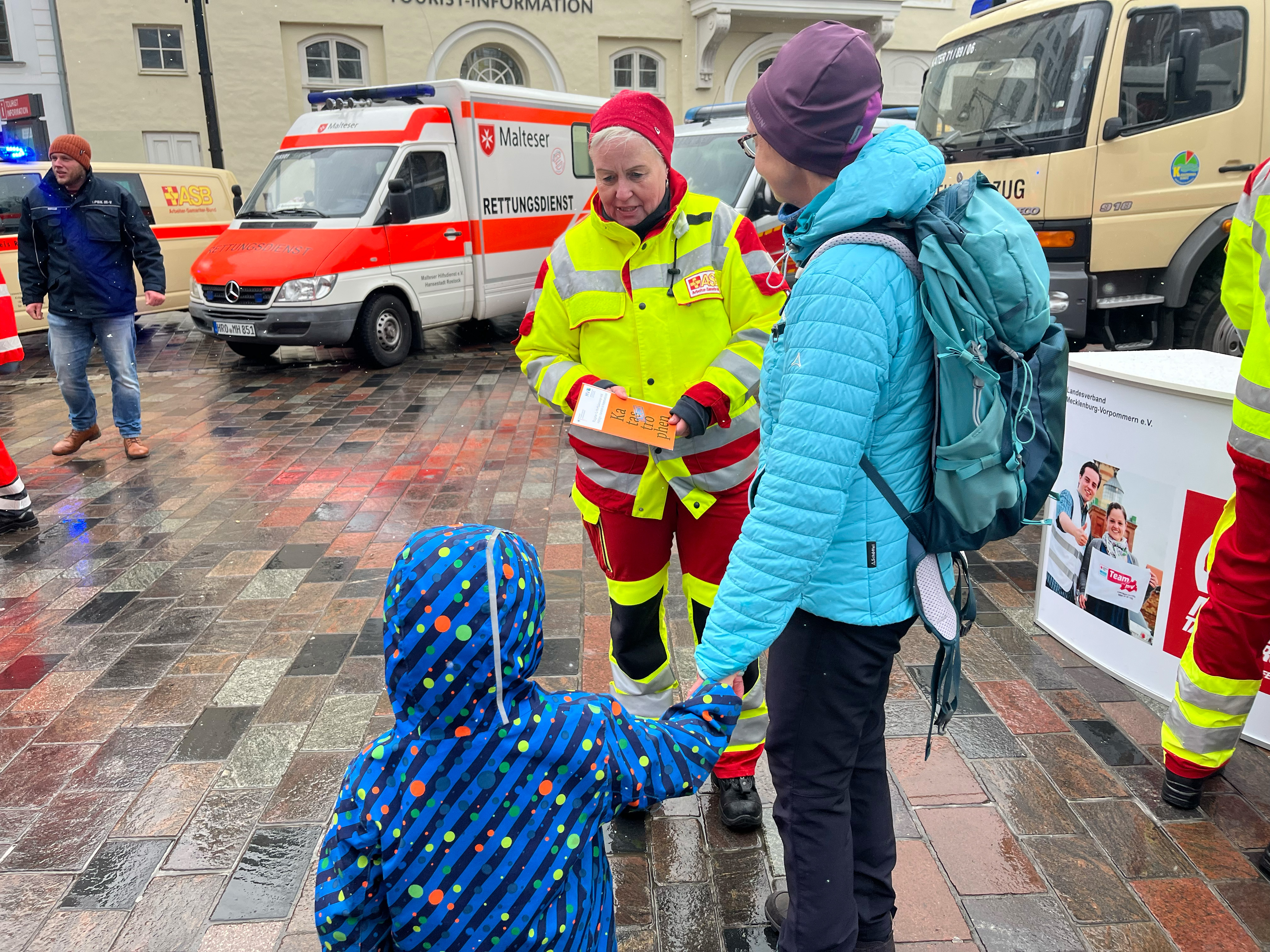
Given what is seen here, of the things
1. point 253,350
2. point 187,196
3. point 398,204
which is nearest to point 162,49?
point 187,196

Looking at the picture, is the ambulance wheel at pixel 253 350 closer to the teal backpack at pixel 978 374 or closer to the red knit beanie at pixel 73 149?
the red knit beanie at pixel 73 149

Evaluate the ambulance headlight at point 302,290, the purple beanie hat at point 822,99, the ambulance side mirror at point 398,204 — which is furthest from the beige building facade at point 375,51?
the purple beanie hat at point 822,99

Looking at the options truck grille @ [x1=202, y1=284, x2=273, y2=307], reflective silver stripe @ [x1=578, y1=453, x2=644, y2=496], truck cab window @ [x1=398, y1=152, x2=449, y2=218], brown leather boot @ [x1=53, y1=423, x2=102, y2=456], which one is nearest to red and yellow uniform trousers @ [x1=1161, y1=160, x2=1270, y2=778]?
reflective silver stripe @ [x1=578, y1=453, x2=644, y2=496]

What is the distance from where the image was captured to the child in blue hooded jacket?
1.34 m

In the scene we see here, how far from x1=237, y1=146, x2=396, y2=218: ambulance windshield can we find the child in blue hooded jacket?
30.4 feet

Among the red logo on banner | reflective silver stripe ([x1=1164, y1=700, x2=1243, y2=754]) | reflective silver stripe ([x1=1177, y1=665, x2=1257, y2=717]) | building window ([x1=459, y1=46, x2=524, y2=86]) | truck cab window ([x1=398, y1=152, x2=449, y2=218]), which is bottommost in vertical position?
reflective silver stripe ([x1=1164, y1=700, x2=1243, y2=754])

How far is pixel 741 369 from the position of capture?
99.2 inches

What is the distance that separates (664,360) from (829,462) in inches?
38.5

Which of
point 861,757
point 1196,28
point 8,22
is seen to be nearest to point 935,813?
point 861,757

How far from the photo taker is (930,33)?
77.5 feet

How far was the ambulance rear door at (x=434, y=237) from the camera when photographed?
10.2 m

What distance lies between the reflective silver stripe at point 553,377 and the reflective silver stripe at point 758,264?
53 cm

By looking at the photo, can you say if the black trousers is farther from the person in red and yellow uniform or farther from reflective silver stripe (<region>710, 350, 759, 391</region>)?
reflective silver stripe (<region>710, 350, 759, 391</region>)

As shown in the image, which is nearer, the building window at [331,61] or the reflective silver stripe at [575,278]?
the reflective silver stripe at [575,278]
